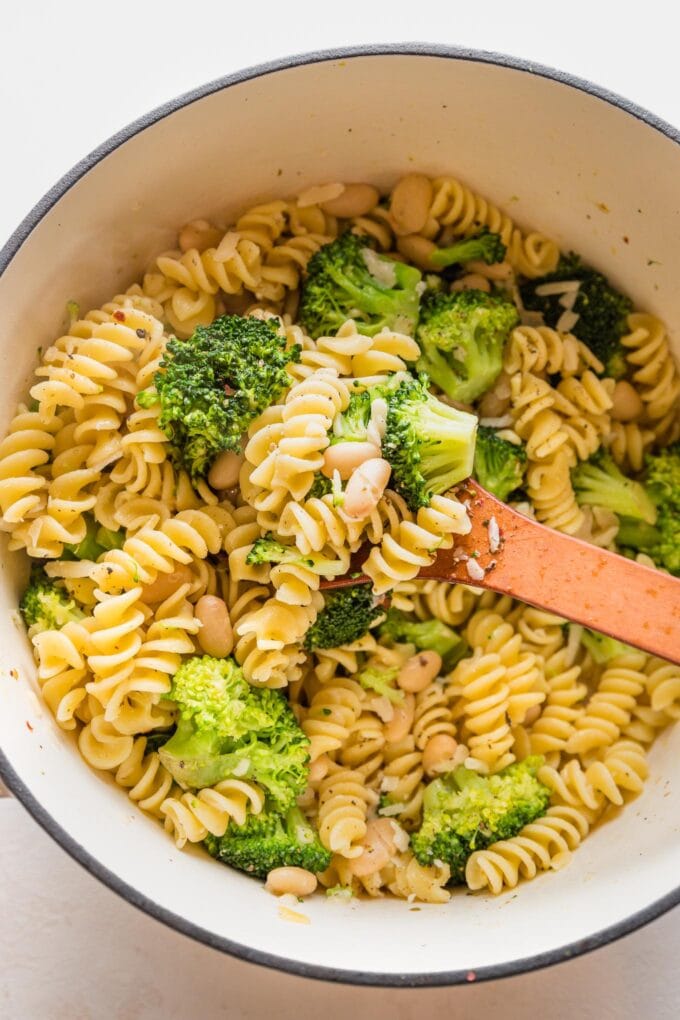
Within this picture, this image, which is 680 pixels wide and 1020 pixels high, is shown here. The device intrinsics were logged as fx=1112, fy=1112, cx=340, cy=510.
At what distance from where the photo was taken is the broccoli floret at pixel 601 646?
321cm

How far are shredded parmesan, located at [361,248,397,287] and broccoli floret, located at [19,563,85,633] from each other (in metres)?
1.22

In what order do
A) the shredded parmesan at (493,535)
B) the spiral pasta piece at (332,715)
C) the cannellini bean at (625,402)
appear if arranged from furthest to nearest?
the cannellini bean at (625,402) < the spiral pasta piece at (332,715) < the shredded parmesan at (493,535)

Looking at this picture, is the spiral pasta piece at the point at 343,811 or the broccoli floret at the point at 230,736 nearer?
the broccoli floret at the point at 230,736

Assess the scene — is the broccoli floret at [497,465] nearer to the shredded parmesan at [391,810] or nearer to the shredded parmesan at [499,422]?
the shredded parmesan at [499,422]

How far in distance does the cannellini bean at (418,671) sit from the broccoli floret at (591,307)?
991 millimetres

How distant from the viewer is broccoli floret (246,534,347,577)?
2.80 metres

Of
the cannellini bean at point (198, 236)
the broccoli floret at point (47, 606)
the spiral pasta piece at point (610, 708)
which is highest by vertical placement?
the cannellini bean at point (198, 236)

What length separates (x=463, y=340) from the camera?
303 cm

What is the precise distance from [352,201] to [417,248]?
229 mm

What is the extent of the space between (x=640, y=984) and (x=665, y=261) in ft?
6.57

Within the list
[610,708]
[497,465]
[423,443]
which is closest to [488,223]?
[497,465]

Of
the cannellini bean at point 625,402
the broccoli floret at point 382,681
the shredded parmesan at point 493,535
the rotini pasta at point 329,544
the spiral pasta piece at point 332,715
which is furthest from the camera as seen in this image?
the cannellini bean at point 625,402

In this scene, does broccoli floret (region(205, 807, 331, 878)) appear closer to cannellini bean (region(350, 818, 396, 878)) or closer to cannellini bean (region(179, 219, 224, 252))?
cannellini bean (region(350, 818, 396, 878))

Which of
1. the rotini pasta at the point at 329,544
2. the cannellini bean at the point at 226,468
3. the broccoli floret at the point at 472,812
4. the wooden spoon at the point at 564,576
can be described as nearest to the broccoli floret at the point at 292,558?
the rotini pasta at the point at 329,544
